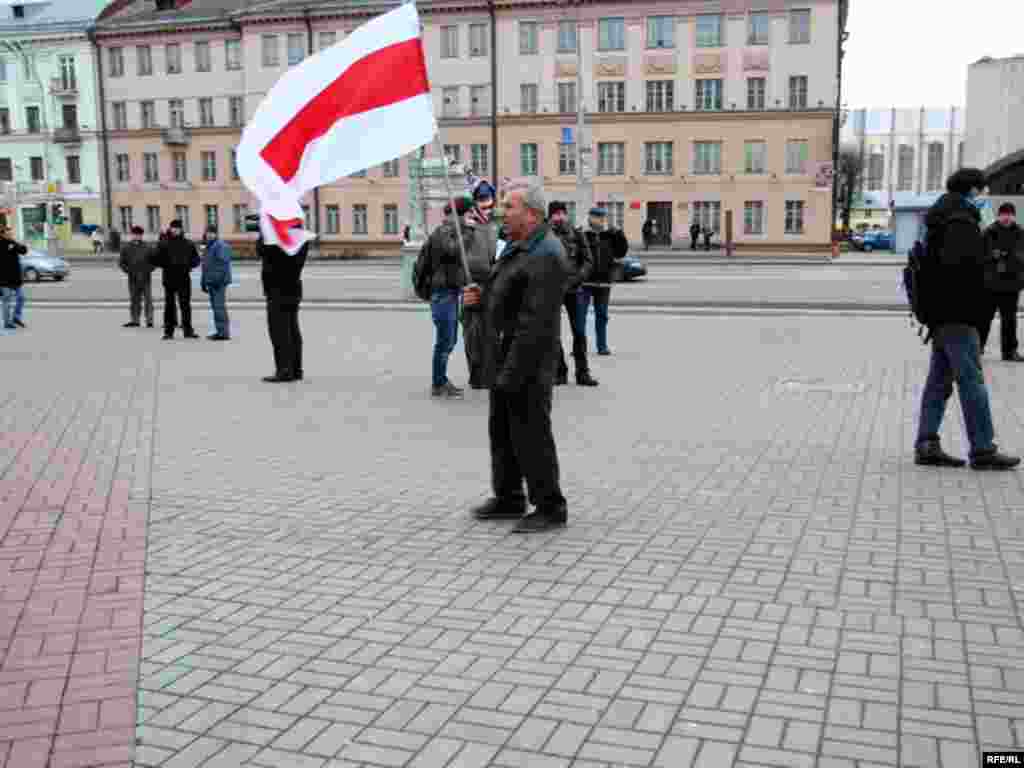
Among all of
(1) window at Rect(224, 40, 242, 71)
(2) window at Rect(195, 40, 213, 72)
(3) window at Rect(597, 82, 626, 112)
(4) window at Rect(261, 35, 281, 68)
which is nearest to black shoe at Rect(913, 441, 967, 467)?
(3) window at Rect(597, 82, 626, 112)

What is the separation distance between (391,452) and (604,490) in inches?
76.0

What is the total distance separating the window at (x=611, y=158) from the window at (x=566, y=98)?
2.61m

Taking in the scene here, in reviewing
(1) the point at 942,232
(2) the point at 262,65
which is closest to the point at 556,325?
(1) the point at 942,232

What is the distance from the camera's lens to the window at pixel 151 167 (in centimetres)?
6962

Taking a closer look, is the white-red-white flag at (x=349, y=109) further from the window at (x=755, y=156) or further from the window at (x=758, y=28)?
the window at (x=758, y=28)

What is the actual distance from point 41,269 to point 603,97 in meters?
35.2

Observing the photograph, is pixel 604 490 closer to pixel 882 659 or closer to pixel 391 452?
pixel 391 452

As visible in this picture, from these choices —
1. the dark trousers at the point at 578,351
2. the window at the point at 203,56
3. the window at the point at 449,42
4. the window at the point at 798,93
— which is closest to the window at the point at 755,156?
the window at the point at 798,93

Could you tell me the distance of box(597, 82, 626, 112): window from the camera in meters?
60.6

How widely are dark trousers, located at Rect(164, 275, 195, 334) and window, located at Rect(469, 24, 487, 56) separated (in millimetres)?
48221

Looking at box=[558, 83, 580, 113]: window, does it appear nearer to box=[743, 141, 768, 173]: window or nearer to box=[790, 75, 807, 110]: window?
box=[743, 141, 768, 173]: window

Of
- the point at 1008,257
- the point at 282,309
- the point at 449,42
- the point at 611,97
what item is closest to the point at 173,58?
the point at 449,42

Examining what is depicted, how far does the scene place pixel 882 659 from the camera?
166 inches

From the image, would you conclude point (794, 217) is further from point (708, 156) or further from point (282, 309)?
point (282, 309)
